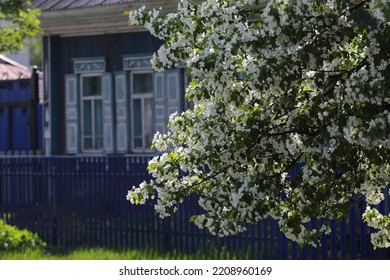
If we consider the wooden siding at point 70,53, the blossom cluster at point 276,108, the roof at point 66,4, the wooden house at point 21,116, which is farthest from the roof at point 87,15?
the blossom cluster at point 276,108

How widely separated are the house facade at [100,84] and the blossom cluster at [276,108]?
10590mm

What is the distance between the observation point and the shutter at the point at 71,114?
1923 cm

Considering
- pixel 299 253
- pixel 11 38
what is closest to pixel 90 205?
pixel 11 38

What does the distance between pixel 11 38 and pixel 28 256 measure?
127 inches

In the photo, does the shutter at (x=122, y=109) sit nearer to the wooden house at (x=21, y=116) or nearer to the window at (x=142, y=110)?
the window at (x=142, y=110)

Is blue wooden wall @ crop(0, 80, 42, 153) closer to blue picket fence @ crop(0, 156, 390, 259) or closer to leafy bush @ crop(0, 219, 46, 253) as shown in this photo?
blue picket fence @ crop(0, 156, 390, 259)

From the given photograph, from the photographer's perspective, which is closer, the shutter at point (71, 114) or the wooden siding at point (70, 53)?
the wooden siding at point (70, 53)

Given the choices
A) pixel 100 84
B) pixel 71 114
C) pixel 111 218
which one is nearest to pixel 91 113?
pixel 71 114

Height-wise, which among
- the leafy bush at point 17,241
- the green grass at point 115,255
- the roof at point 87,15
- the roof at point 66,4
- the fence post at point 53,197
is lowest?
the green grass at point 115,255

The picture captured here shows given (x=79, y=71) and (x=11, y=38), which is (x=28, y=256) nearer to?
(x=11, y=38)

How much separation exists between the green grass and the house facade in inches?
197

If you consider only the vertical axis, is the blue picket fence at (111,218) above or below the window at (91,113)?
below

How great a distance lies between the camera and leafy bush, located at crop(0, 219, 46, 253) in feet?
43.4
